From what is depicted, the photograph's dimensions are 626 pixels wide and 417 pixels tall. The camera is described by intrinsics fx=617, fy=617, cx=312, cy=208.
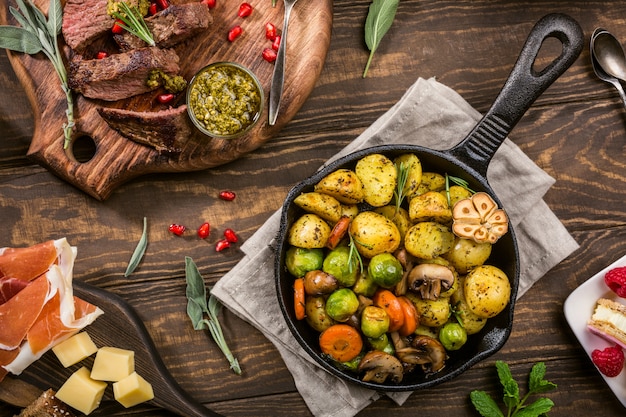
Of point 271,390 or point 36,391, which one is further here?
point 271,390

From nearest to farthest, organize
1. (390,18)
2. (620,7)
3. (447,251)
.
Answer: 1. (447,251)
2. (390,18)
3. (620,7)

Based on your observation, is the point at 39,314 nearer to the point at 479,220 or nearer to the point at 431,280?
the point at 431,280

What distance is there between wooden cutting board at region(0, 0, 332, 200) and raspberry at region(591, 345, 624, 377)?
2051mm

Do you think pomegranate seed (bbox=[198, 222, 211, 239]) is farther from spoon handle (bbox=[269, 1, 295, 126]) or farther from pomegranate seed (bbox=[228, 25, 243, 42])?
pomegranate seed (bbox=[228, 25, 243, 42])

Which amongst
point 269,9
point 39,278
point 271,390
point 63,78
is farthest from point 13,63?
point 271,390

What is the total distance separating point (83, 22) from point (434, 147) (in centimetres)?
193

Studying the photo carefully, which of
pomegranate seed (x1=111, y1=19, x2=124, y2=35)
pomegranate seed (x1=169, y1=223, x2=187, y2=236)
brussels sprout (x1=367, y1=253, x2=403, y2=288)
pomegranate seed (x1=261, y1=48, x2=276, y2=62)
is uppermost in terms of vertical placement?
pomegranate seed (x1=261, y1=48, x2=276, y2=62)

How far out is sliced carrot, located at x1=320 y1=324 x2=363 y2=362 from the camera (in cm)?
284

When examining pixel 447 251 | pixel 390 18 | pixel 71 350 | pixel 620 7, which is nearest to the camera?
pixel 447 251

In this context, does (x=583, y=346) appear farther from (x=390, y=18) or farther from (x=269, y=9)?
(x=269, y=9)

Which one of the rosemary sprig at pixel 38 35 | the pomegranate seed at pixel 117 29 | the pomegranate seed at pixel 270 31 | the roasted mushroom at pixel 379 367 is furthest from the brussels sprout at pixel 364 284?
the pomegranate seed at pixel 117 29

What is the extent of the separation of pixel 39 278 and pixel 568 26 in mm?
2862

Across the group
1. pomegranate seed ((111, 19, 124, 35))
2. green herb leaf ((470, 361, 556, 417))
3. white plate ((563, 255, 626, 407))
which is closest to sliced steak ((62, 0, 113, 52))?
pomegranate seed ((111, 19, 124, 35))

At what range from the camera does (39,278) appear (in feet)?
9.98
